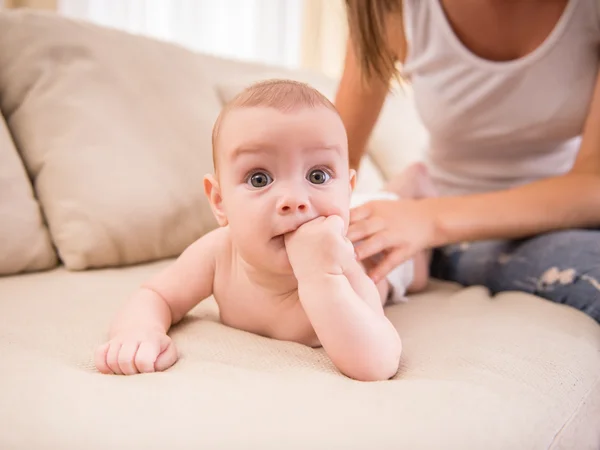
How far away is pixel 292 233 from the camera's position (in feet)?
2.00

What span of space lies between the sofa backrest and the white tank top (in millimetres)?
547

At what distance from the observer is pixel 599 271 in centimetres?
83

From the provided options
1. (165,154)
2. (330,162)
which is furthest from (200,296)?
(165,154)

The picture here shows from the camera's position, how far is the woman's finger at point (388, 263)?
A: 0.81 meters

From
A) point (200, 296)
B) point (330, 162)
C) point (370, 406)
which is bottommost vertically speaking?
point (200, 296)

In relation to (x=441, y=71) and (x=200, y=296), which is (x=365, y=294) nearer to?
(x=200, y=296)

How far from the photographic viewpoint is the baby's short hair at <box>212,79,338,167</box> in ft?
2.08

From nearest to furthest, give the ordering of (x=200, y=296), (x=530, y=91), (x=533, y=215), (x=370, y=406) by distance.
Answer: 1. (x=370, y=406)
2. (x=200, y=296)
3. (x=533, y=215)
4. (x=530, y=91)

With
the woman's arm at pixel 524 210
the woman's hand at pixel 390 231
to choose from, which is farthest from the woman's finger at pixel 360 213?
the woman's arm at pixel 524 210

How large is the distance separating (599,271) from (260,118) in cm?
58

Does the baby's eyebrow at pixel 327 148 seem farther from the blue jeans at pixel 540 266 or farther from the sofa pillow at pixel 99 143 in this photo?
the sofa pillow at pixel 99 143

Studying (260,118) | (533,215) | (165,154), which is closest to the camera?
(260,118)

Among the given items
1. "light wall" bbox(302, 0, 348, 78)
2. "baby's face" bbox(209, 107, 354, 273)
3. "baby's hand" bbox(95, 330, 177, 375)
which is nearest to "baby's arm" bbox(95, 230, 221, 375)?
"baby's hand" bbox(95, 330, 177, 375)

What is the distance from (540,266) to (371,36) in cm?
55
